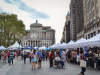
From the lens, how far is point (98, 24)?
144 feet

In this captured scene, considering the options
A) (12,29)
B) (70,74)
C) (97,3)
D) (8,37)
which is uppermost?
(97,3)

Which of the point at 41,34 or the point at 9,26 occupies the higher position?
the point at 41,34

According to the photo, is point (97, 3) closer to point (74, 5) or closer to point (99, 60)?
point (99, 60)

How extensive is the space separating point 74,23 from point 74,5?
14356 mm

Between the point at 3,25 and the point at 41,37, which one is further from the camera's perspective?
the point at 41,37

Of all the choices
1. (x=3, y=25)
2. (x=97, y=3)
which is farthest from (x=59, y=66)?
(x=97, y=3)

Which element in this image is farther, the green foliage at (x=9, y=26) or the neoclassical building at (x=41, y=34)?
the neoclassical building at (x=41, y=34)

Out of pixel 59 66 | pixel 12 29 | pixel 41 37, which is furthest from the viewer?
pixel 41 37

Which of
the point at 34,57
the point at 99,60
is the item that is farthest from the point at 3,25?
the point at 99,60

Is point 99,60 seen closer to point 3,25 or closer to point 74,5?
point 3,25

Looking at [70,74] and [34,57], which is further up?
[34,57]

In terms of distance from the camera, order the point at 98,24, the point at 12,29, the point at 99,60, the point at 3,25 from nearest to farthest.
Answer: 1. the point at 99,60
2. the point at 3,25
3. the point at 12,29
4. the point at 98,24

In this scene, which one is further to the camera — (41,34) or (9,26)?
(41,34)

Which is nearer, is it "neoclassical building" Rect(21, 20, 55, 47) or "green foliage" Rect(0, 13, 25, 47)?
"green foliage" Rect(0, 13, 25, 47)
